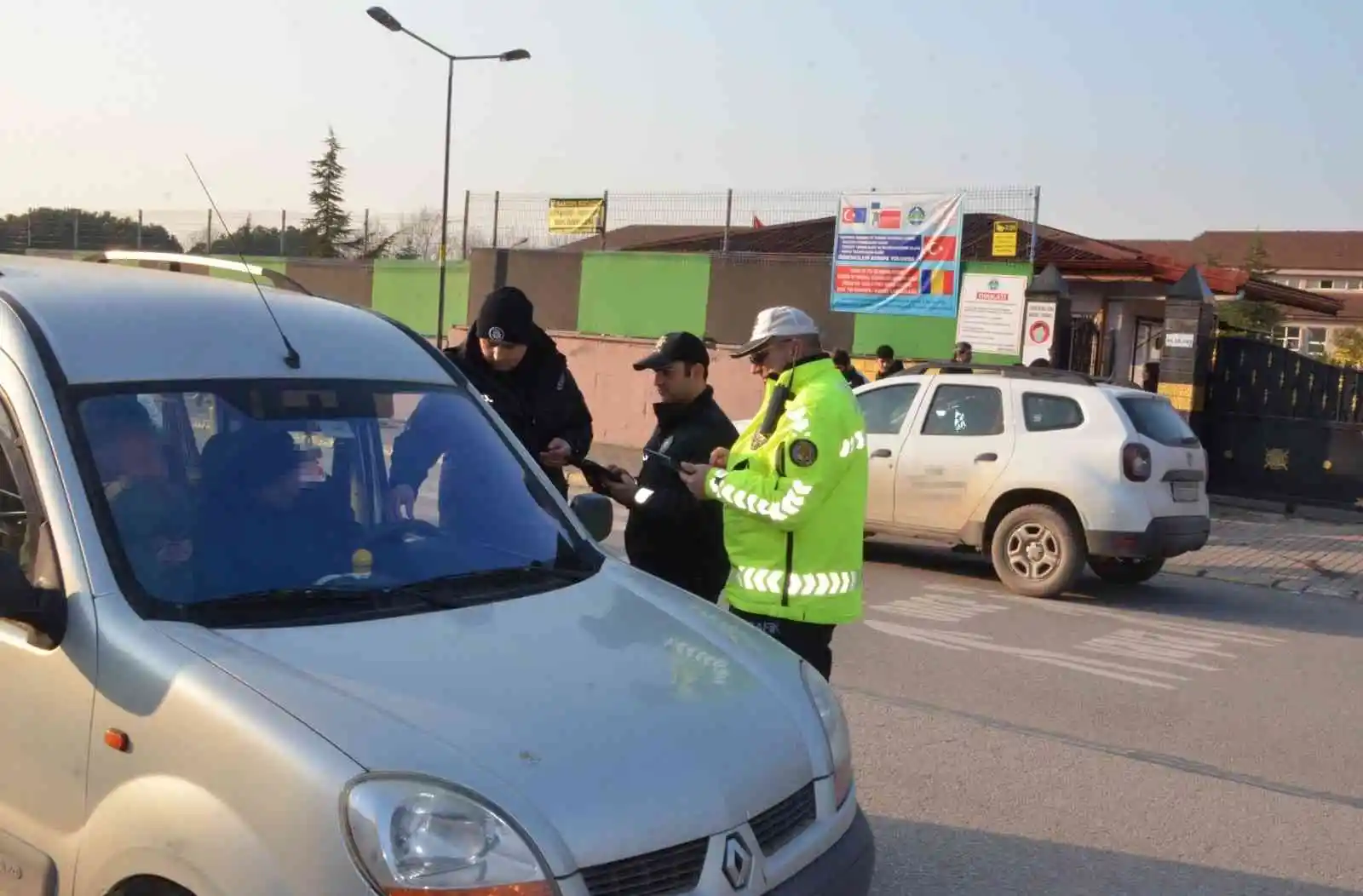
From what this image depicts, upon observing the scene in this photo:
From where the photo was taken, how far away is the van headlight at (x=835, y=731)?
10.6 feet

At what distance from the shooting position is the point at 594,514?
13.7ft

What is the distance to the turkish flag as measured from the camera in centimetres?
1758

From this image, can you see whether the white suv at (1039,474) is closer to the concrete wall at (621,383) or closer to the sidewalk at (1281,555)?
the sidewalk at (1281,555)

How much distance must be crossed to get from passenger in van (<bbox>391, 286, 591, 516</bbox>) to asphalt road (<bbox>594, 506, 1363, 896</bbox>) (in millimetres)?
1855

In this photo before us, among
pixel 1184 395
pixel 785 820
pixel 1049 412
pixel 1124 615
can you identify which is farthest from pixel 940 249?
A: pixel 785 820

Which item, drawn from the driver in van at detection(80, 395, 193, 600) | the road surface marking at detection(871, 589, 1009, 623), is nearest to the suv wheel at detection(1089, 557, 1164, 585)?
the road surface marking at detection(871, 589, 1009, 623)

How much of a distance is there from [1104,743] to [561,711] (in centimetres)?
433

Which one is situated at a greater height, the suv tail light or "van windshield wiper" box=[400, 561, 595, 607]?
"van windshield wiper" box=[400, 561, 595, 607]

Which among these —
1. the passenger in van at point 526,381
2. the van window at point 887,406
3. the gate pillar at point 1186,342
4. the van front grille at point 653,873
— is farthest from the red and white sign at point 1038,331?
the van front grille at point 653,873

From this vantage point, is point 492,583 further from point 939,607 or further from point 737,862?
point 939,607

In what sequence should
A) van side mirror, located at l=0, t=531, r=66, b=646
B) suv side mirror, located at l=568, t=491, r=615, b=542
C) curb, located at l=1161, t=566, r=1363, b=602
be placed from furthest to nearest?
curb, located at l=1161, t=566, r=1363, b=602, suv side mirror, located at l=568, t=491, r=615, b=542, van side mirror, located at l=0, t=531, r=66, b=646

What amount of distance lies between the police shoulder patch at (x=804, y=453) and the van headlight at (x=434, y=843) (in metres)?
2.11

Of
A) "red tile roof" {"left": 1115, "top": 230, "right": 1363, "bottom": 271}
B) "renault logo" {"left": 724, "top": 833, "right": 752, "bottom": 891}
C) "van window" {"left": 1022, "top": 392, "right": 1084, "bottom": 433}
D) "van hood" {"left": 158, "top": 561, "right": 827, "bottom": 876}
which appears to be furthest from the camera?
"red tile roof" {"left": 1115, "top": 230, "right": 1363, "bottom": 271}

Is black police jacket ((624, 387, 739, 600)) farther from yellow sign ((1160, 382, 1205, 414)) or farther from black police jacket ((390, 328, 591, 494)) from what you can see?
yellow sign ((1160, 382, 1205, 414))
